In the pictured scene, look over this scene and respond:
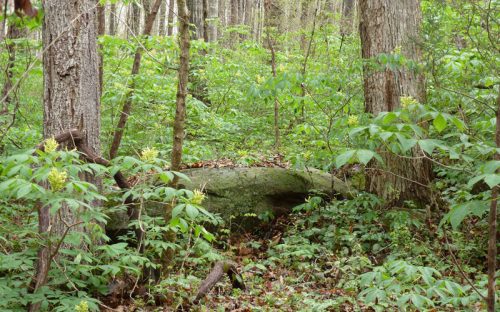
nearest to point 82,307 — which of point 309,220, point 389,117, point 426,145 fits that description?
point 389,117

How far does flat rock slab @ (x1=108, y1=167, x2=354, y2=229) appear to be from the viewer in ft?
21.0

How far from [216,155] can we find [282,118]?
2734 mm

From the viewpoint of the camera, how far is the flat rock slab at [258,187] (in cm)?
641

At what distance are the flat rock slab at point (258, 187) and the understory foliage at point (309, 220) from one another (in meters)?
0.19

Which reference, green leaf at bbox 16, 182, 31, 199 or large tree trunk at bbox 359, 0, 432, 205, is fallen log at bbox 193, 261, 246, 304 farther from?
large tree trunk at bbox 359, 0, 432, 205

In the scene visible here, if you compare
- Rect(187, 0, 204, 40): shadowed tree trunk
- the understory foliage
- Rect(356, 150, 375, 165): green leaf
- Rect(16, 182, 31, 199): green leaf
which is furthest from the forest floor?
Rect(187, 0, 204, 40): shadowed tree trunk

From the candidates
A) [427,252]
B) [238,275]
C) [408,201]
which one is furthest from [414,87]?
[238,275]

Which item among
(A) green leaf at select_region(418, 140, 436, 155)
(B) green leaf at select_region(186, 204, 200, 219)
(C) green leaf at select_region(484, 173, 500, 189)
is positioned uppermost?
(A) green leaf at select_region(418, 140, 436, 155)

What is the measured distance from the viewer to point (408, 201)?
5.84 m

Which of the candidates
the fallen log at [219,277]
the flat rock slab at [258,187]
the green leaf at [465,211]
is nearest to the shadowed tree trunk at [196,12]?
the flat rock slab at [258,187]

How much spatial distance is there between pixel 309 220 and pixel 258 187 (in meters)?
0.83

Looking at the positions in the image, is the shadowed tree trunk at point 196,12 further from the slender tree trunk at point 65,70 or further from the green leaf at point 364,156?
the green leaf at point 364,156

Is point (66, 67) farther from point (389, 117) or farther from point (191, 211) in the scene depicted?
point (389, 117)

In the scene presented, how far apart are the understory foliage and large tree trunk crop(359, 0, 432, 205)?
0.64ft
